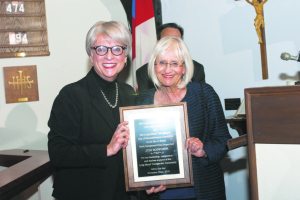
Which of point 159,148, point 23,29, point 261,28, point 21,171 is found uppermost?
point 23,29

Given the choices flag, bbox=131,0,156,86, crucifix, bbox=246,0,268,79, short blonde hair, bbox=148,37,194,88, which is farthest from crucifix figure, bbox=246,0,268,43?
short blonde hair, bbox=148,37,194,88

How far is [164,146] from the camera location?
1.61 metres

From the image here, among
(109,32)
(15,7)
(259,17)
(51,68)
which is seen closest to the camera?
(109,32)

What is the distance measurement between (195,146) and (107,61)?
529 millimetres

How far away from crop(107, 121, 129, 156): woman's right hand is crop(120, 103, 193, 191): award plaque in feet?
0.14

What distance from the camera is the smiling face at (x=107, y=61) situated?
165 cm

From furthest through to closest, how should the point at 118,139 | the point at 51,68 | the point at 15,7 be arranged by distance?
the point at 51,68, the point at 15,7, the point at 118,139

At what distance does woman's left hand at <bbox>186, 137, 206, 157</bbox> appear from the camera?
160cm

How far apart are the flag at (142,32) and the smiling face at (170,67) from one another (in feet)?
4.90

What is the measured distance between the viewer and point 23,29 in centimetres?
324

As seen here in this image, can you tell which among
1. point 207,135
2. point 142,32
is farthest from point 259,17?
point 207,135

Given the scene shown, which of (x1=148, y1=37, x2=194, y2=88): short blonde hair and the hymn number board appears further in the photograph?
the hymn number board

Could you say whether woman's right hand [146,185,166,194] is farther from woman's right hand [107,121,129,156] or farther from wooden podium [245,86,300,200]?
wooden podium [245,86,300,200]

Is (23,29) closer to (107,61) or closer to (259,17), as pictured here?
(107,61)
